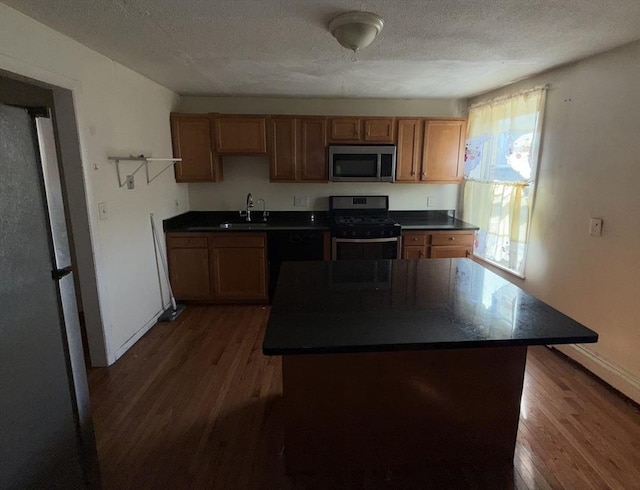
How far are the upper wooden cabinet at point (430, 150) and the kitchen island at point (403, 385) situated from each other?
2.40 meters

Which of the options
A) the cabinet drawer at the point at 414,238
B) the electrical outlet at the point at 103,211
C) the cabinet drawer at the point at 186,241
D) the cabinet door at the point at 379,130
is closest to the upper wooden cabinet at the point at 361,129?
the cabinet door at the point at 379,130

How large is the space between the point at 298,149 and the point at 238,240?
1175 mm

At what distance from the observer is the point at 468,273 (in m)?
1.95

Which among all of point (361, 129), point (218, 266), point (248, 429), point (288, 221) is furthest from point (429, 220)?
point (248, 429)

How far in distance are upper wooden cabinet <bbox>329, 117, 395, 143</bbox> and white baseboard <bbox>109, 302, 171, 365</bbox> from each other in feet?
8.30

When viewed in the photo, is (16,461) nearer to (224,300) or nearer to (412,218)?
(224,300)

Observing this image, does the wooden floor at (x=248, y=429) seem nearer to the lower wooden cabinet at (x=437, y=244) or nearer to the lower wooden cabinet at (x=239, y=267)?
the lower wooden cabinet at (x=239, y=267)

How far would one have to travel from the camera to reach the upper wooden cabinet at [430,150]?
12.3ft

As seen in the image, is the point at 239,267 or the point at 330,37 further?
the point at 239,267

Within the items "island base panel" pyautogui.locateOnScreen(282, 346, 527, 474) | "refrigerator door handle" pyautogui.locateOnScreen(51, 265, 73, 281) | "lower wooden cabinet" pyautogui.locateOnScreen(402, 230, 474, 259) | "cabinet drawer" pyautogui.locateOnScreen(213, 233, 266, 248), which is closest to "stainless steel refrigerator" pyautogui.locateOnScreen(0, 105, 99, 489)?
"refrigerator door handle" pyautogui.locateOnScreen(51, 265, 73, 281)

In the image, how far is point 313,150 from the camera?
3.74 m

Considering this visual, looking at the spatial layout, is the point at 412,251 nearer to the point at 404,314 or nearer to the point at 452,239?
the point at 452,239

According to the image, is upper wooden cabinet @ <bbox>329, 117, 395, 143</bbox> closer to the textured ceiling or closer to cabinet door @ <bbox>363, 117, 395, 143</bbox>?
cabinet door @ <bbox>363, 117, 395, 143</bbox>

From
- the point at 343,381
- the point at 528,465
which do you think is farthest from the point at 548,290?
the point at 343,381
